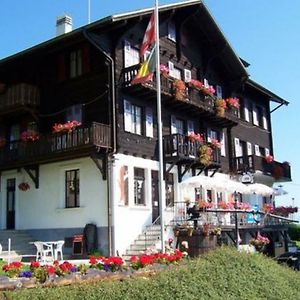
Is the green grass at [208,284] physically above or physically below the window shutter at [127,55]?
below

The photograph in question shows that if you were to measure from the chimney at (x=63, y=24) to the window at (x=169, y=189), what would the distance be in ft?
30.0

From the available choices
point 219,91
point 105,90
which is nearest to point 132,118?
point 105,90

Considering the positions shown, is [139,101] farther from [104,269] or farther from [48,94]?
[104,269]

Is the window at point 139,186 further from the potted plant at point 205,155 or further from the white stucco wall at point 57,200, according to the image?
the potted plant at point 205,155

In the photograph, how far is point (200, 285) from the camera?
9.09 meters

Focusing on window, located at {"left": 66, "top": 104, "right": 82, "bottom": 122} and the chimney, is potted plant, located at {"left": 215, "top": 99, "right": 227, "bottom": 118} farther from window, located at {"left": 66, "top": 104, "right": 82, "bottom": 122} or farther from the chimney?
the chimney

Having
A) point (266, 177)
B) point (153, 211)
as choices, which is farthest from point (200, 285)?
point (266, 177)

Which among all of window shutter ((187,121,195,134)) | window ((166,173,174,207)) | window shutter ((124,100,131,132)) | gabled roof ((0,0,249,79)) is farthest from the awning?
gabled roof ((0,0,249,79))

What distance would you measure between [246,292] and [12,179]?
17157 millimetres

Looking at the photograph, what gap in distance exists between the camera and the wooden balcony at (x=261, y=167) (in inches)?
1163

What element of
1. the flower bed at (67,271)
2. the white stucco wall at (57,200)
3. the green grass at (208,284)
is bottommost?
the green grass at (208,284)

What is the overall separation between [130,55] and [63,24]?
539cm

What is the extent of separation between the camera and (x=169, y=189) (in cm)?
2381

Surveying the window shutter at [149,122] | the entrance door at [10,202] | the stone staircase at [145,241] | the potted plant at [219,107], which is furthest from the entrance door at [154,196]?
the entrance door at [10,202]
